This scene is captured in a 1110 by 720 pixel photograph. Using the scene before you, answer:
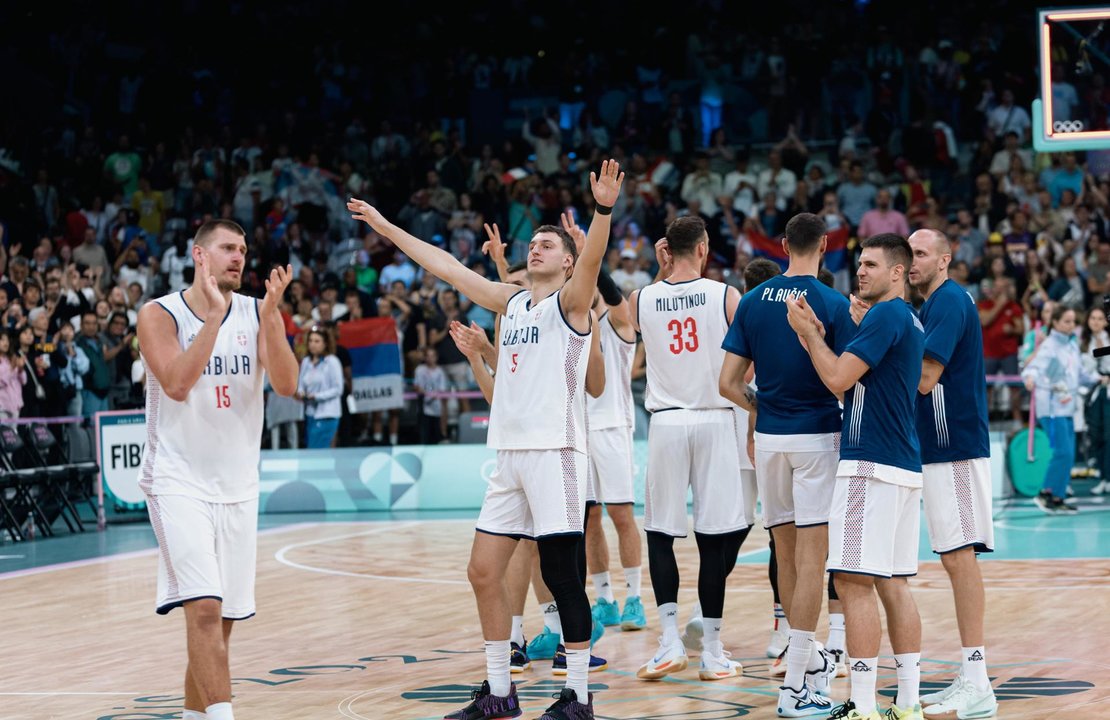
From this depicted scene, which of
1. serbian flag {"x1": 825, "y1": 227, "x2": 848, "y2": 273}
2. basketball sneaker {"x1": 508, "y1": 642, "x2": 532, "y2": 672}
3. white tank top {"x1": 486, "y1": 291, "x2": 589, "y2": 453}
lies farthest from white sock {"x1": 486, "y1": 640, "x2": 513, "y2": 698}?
serbian flag {"x1": 825, "y1": 227, "x2": 848, "y2": 273}

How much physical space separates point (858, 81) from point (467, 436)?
11454mm

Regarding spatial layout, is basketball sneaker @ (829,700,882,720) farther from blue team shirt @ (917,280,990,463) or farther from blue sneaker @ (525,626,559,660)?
blue sneaker @ (525,626,559,660)

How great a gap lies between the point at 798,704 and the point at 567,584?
1361 mm

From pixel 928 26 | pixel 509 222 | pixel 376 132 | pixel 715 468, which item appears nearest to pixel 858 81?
pixel 928 26

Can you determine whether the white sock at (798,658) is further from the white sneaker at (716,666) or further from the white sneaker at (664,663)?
the white sneaker at (664,663)

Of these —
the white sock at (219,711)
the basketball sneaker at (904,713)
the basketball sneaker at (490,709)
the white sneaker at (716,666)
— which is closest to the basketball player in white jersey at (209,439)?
the white sock at (219,711)

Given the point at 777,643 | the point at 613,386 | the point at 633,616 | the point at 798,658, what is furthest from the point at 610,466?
the point at 798,658

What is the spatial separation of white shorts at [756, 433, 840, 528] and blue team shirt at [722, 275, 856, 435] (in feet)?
0.34

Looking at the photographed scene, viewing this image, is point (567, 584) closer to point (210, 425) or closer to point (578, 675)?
point (578, 675)

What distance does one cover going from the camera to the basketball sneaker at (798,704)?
280 inches

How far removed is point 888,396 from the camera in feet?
22.0

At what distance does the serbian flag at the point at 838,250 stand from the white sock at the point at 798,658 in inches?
552

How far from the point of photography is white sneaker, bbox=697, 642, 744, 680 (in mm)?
8070

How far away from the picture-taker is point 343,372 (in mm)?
19078
